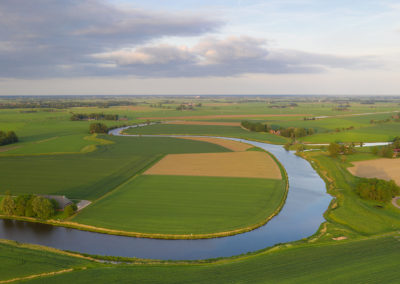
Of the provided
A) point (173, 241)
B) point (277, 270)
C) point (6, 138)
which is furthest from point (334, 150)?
point (6, 138)

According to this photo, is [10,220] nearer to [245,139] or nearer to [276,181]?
[276,181]

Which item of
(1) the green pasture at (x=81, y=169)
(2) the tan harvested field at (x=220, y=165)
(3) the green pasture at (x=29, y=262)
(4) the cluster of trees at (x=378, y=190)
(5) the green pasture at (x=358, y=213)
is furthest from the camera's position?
(2) the tan harvested field at (x=220, y=165)

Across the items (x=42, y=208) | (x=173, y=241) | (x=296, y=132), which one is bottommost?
(x=173, y=241)

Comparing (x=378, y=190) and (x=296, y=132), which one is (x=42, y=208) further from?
(x=296, y=132)

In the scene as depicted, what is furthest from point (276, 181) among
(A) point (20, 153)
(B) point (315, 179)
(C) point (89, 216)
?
(A) point (20, 153)

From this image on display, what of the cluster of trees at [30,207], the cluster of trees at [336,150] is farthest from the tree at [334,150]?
the cluster of trees at [30,207]

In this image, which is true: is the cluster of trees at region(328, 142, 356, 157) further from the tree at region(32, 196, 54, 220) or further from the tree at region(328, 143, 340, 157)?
the tree at region(32, 196, 54, 220)

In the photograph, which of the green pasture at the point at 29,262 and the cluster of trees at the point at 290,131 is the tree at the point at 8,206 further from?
the cluster of trees at the point at 290,131
